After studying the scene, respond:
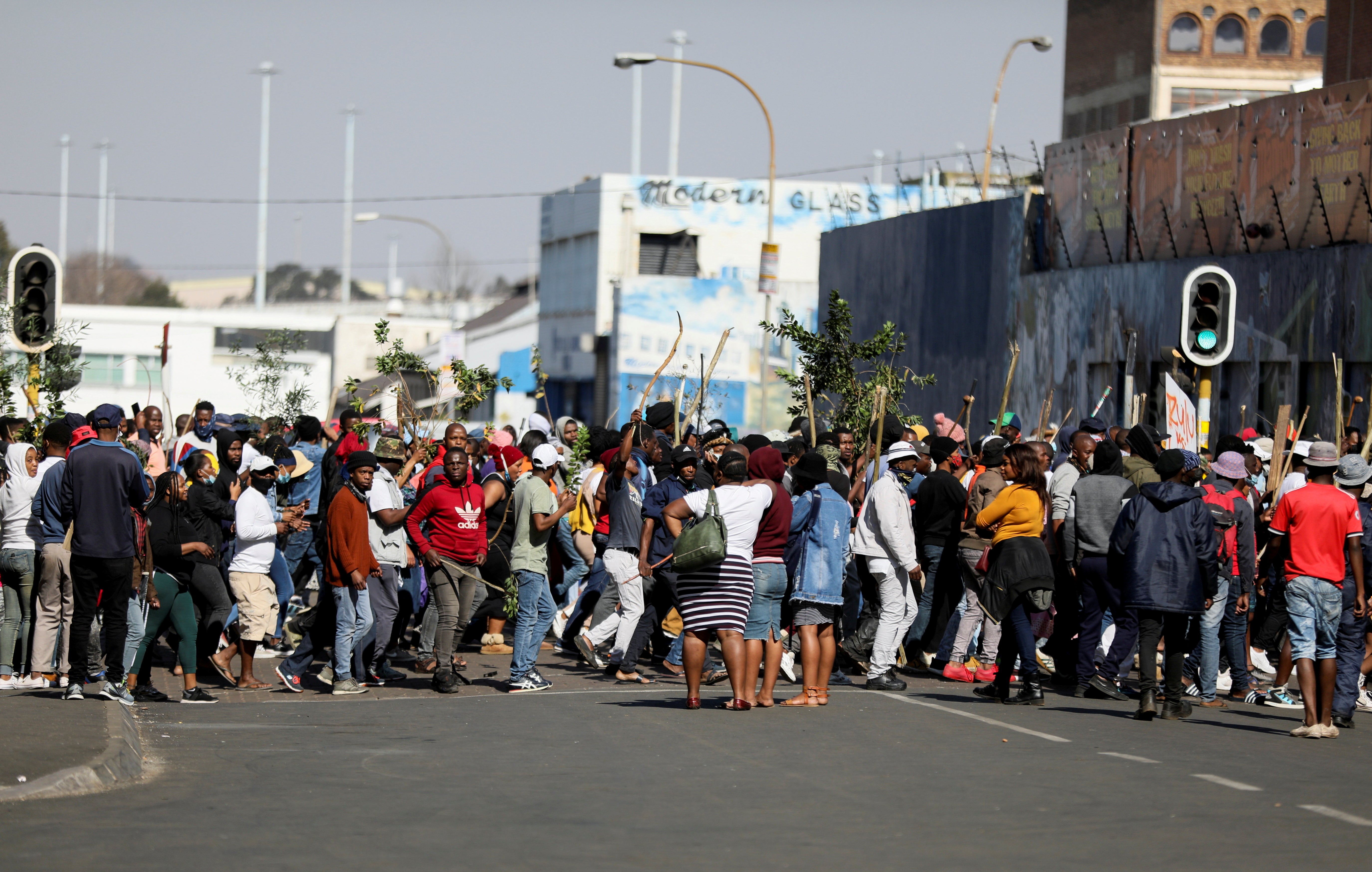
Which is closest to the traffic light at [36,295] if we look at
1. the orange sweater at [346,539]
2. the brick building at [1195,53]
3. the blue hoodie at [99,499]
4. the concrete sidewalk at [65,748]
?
the blue hoodie at [99,499]

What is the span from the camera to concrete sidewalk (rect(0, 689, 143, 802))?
325 inches

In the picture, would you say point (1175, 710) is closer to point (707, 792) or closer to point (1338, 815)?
point (1338, 815)

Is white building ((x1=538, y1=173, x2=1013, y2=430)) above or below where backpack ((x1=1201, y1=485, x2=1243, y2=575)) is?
above

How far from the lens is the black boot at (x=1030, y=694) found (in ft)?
40.2

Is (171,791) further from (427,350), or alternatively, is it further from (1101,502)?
(427,350)

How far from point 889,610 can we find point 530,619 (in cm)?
263

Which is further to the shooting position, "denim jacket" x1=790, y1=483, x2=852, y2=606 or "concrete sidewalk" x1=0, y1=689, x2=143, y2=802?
"denim jacket" x1=790, y1=483, x2=852, y2=606

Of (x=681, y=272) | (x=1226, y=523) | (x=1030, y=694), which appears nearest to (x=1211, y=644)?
(x=1226, y=523)

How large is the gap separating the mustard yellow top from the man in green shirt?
123 inches

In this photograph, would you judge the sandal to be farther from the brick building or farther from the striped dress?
the brick building

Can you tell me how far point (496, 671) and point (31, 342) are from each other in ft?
15.4

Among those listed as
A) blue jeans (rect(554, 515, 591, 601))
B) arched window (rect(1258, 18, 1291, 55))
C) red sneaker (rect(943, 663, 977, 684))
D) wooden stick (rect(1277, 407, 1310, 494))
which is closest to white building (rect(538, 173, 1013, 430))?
arched window (rect(1258, 18, 1291, 55))

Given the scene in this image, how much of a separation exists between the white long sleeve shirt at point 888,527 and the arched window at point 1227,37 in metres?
52.3

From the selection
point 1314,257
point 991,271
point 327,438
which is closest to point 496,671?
point 327,438
